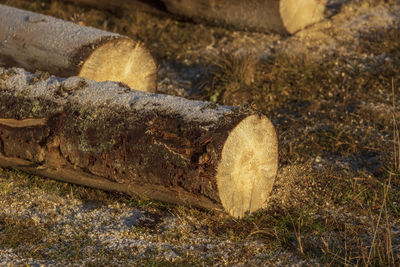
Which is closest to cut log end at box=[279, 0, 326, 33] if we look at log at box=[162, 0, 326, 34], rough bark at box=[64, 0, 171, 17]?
log at box=[162, 0, 326, 34]

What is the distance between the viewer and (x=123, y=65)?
→ 455 cm

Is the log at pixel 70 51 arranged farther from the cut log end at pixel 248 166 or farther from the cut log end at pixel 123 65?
the cut log end at pixel 248 166

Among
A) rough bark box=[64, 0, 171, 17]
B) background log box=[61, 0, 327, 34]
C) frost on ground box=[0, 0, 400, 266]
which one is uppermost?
background log box=[61, 0, 327, 34]

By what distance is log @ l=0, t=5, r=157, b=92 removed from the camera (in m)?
4.36

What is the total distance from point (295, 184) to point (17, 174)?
1.99 m

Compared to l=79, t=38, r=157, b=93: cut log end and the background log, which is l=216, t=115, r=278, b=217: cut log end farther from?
the background log

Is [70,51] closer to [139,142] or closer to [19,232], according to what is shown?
[139,142]

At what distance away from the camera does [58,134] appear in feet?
11.2

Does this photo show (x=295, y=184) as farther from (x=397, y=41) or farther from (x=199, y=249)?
(x=397, y=41)

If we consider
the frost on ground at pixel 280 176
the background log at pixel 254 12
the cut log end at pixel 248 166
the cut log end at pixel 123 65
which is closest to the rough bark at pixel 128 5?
the background log at pixel 254 12

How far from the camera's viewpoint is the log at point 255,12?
6.11 m

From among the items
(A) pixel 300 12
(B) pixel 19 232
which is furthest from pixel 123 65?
(A) pixel 300 12

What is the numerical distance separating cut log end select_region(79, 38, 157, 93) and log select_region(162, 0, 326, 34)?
187cm

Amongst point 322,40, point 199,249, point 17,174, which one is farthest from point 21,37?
point 322,40
